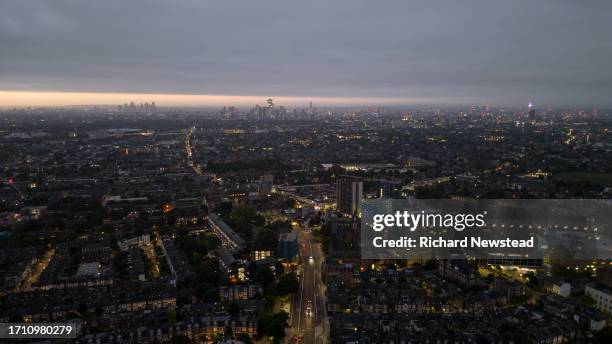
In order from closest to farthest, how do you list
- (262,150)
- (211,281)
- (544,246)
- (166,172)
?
(211,281), (544,246), (166,172), (262,150)

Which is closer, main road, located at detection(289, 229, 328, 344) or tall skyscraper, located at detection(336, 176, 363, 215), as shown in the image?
main road, located at detection(289, 229, 328, 344)

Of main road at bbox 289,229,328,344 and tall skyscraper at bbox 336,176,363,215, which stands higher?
tall skyscraper at bbox 336,176,363,215

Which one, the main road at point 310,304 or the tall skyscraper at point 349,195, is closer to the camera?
the main road at point 310,304

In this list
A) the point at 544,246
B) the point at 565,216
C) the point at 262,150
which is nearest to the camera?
the point at 544,246

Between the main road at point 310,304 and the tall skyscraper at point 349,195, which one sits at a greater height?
the tall skyscraper at point 349,195

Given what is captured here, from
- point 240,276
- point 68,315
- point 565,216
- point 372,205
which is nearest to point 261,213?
point 372,205

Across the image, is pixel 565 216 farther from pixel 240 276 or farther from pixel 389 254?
pixel 240 276
